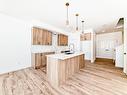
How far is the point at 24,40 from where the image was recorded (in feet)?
13.7

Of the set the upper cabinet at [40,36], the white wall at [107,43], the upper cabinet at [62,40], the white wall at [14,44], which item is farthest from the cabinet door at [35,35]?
the white wall at [107,43]

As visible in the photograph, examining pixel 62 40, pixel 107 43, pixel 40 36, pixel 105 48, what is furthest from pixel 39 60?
pixel 107 43

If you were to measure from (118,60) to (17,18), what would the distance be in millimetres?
5849

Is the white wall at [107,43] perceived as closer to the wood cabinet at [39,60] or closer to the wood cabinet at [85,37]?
the wood cabinet at [85,37]

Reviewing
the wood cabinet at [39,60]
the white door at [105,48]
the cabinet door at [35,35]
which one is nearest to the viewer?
the wood cabinet at [39,60]

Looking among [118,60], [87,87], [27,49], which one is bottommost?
[87,87]

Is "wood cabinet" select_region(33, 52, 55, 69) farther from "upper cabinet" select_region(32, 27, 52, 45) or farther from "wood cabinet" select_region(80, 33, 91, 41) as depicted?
"wood cabinet" select_region(80, 33, 91, 41)

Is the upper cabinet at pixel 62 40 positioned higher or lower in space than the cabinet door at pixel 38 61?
higher

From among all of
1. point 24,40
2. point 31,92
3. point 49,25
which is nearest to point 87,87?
point 31,92

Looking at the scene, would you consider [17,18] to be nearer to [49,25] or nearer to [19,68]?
[49,25]

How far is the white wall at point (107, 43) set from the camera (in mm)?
7082

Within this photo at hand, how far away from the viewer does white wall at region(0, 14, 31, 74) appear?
3.46 m

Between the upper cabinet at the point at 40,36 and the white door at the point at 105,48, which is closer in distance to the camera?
the upper cabinet at the point at 40,36

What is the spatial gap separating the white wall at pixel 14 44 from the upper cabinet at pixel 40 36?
1.00 ft
